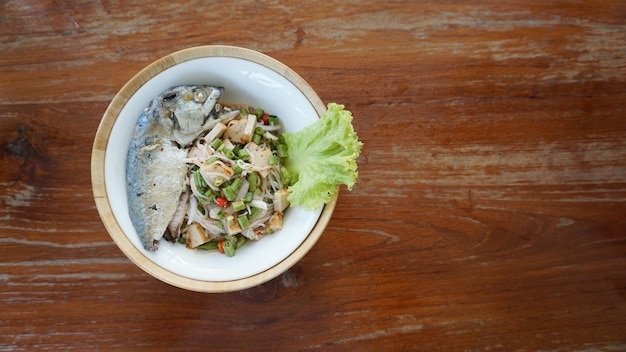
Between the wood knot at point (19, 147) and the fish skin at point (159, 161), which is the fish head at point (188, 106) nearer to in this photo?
the fish skin at point (159, 161)

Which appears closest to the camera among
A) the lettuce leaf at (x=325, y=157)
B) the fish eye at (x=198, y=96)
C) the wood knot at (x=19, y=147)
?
the lettuce leaf at (x=325, y=157)

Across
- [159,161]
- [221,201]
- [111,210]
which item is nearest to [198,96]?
[159,161]

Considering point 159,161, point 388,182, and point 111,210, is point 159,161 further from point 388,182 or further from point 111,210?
point 388,182

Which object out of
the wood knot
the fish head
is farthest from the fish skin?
the wood knot

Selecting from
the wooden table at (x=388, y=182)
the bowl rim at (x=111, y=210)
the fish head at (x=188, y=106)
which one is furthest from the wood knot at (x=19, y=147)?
the fish head at (x=188, y=106)

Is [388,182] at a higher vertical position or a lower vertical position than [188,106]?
lower
